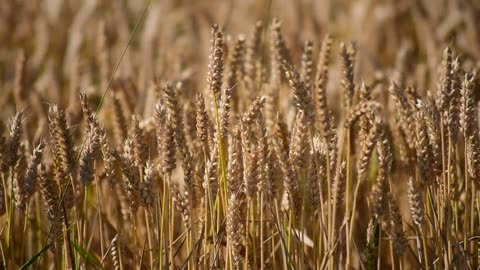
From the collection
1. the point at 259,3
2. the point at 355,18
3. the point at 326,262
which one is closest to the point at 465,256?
the point at 326,262

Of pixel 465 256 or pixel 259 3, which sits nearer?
pixel 465 256

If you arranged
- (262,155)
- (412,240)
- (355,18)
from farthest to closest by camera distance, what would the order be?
(355,18), (412,240), (262,155)

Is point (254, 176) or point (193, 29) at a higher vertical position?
point (193, 29)

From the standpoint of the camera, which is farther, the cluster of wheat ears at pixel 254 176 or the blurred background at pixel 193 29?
the blurred background at pixel 193 29

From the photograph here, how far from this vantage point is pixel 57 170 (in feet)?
5.23

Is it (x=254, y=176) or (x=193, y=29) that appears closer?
(x=254, y=176)

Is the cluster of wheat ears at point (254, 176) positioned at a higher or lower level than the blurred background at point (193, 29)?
lower

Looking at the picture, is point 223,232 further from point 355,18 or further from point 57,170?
point 355,18

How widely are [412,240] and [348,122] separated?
2.03 ft

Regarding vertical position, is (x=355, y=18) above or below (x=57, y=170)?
above

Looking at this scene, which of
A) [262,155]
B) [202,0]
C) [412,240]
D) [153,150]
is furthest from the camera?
[202,0]

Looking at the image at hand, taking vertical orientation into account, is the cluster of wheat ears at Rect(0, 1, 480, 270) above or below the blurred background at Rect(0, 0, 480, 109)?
below

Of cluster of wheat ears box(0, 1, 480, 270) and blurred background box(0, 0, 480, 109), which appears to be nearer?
cluster of wheat ears box(0, 1, 480, 270)

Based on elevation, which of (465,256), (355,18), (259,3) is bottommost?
(465,256)
